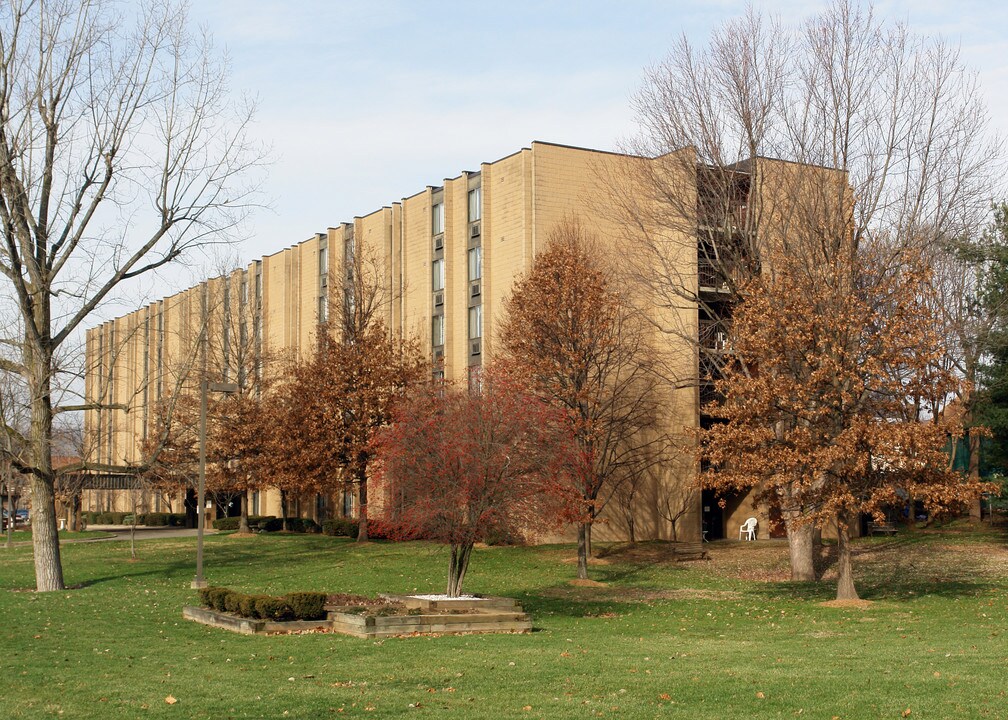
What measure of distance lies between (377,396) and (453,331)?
5395mm

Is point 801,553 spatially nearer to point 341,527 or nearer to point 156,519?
point 341,527

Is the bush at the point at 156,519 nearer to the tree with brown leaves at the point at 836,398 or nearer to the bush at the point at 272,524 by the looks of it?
the bush at the point at 272,524

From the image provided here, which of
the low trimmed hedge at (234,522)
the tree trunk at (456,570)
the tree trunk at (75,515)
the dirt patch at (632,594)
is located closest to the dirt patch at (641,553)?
the dirt patch at (632,594)

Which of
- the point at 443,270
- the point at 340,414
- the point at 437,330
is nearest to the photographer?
the point at 340,414

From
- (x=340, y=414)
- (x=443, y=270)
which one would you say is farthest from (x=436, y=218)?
(x=340, y=414)

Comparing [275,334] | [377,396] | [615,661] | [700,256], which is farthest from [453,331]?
[615,661]

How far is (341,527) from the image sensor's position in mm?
48406

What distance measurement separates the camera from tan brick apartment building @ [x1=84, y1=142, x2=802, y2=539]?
42.8m

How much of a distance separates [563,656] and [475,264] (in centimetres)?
3216

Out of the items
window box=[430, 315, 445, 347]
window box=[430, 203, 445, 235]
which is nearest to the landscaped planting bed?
window box=[430, 315, 445, 347]

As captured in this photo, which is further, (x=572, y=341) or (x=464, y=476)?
(x=572, y=341)

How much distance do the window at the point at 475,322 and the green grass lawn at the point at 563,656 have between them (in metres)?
16.6

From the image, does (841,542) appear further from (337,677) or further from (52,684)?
(52,684)

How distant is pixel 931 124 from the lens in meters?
29.8
